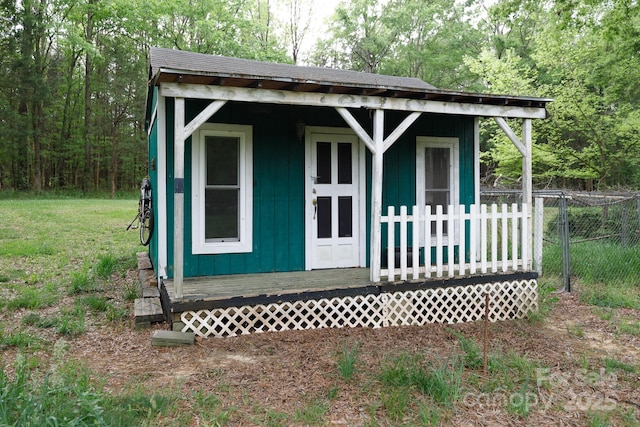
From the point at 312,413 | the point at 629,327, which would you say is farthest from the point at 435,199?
the point at 312,413

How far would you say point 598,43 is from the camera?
11.2 m

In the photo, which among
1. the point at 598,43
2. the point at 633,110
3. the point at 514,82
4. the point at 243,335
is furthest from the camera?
the point at 514,82

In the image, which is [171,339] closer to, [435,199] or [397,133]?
[397,133]

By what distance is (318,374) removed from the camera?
3.70 m

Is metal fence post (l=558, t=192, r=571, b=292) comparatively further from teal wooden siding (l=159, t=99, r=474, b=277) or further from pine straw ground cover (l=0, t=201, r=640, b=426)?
teal wooden siding (l=159, t=99, r=474, b=277)

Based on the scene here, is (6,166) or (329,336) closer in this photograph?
(329,336)

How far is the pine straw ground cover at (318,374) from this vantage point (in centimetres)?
295

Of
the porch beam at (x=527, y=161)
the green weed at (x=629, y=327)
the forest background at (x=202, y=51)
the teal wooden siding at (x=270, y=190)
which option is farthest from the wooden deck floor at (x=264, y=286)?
the forest background at (x=202, y=51)

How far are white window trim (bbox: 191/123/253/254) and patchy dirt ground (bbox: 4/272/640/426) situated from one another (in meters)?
1.11

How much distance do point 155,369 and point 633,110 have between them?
1316 centimetres

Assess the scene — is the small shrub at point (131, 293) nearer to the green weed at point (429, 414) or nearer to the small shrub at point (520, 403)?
the green weed at point (429, 414)

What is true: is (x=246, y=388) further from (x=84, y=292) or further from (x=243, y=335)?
(x=84, y=292)

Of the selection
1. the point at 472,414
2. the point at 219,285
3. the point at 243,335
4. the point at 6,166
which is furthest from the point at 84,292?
the point at 6,166

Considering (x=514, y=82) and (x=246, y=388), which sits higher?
(x=514, y=82)
